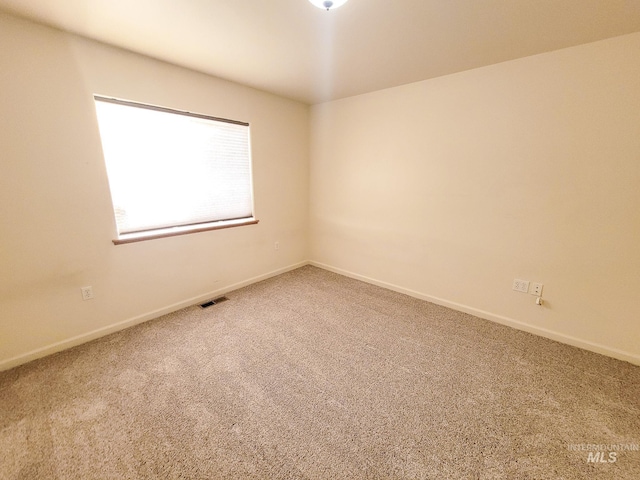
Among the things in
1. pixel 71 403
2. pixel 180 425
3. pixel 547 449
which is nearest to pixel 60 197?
pixel 71 403

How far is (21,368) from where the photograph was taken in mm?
1826

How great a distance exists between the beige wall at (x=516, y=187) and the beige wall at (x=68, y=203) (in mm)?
1986

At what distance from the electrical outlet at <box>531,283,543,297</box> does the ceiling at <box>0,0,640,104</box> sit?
73.6 inches

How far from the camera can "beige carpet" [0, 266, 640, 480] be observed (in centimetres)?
124

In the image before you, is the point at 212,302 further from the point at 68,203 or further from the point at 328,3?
the point at 328,3

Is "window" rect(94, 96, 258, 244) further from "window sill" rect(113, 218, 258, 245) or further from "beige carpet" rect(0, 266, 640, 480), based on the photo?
"beige carpet" rect(0, 266, 640, 480)

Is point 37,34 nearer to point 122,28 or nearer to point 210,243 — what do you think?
point 122,28

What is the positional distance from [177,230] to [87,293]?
0.85 m

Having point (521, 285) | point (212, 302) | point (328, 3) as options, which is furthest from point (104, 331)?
point (521, 285)

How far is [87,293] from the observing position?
2094mm

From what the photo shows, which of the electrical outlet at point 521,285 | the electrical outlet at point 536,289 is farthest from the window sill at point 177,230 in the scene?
the electrical outlet at point 536,289

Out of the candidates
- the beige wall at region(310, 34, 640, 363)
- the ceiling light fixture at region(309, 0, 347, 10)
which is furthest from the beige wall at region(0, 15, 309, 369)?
the beige wall at region(310, 34, 640, 363)

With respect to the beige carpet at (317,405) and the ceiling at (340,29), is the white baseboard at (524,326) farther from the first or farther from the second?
the ceiling at (340,29)

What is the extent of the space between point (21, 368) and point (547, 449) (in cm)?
334
